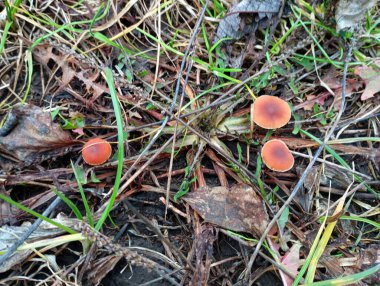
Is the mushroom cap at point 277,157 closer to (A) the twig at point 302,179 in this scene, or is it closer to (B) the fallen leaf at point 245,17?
(A) the twig at point 302,179

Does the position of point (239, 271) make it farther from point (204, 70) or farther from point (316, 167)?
point (204, 70)

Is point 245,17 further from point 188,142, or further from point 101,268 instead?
point 101,268

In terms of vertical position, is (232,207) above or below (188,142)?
below

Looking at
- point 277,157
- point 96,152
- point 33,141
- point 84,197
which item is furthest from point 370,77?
point 33,141

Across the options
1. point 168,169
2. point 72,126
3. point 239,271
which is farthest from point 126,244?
point 72,126

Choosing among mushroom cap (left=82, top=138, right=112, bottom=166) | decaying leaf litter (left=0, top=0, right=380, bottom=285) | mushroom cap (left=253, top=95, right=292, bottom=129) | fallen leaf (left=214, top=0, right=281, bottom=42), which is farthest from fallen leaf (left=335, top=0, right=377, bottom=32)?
mushroom cap (left=82, top=138, right=112, bottom=166)
